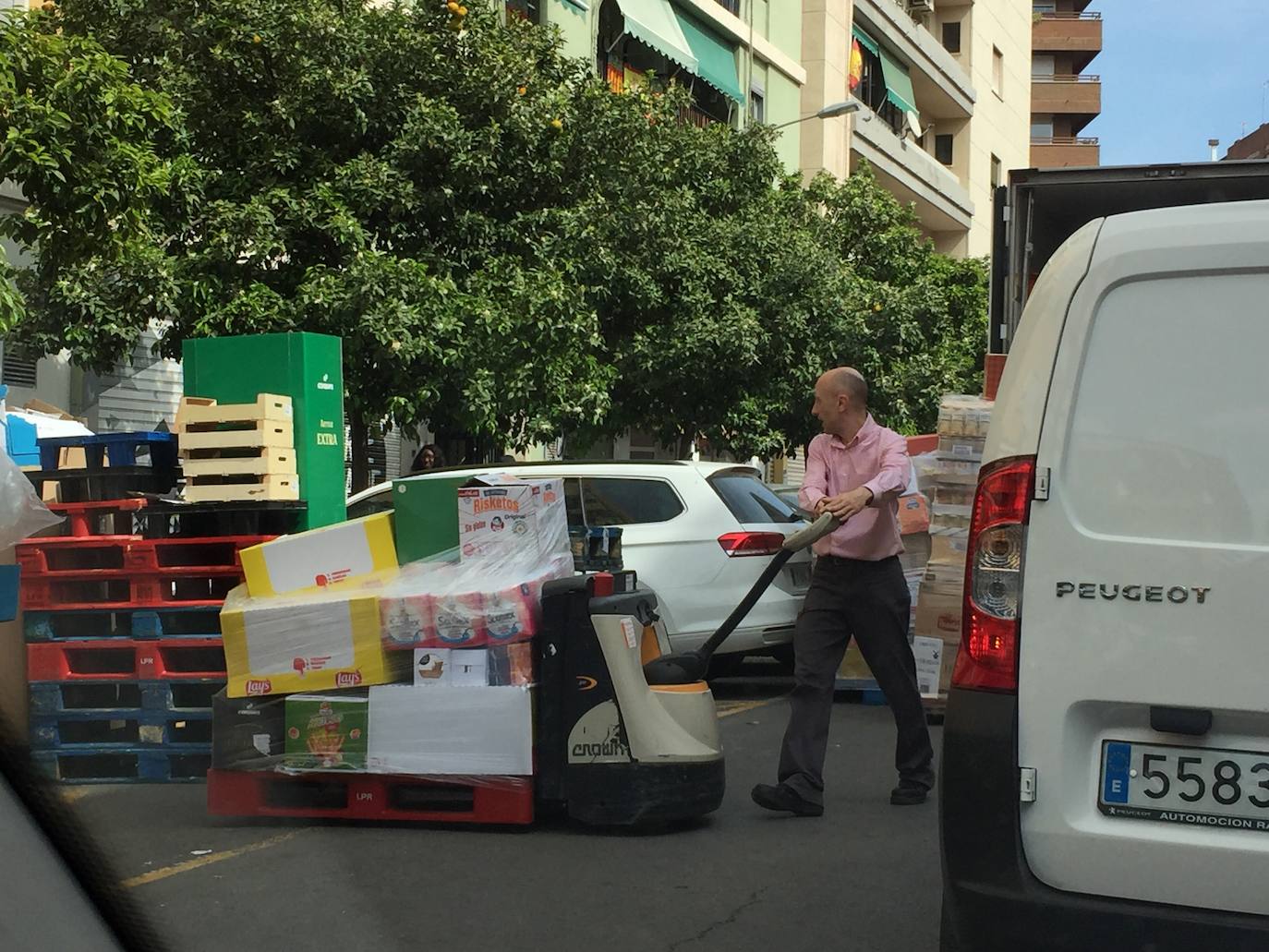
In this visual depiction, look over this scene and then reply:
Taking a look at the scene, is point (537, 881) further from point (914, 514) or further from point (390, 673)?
point (914, 514)

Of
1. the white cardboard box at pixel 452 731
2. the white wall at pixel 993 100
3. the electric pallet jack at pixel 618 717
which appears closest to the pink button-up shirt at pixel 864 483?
the electric pallet jack at pixel 618 717

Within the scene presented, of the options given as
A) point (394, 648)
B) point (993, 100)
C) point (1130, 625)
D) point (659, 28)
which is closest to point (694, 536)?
point (394, 648)

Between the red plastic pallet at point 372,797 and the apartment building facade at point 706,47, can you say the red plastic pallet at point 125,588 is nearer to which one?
the red plastic pallet at point 372,797

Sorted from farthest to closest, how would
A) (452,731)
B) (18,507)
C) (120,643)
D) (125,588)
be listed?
1. (125,588)
2. (120,643)
3. (452,731)
4. (18,507)

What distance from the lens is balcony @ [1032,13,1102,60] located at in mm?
85312

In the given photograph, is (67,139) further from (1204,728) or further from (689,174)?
(689,174)

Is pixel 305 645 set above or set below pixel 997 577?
below

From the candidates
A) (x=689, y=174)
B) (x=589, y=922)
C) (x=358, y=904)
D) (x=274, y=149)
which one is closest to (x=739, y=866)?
(x=589, y=922)

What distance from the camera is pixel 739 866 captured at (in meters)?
5.70

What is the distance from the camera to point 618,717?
6113mm

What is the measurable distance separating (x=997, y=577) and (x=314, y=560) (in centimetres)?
376

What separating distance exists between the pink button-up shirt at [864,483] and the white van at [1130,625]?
9.55ft

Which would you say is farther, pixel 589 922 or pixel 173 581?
pixel 173 581

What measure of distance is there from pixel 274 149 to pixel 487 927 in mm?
11658
